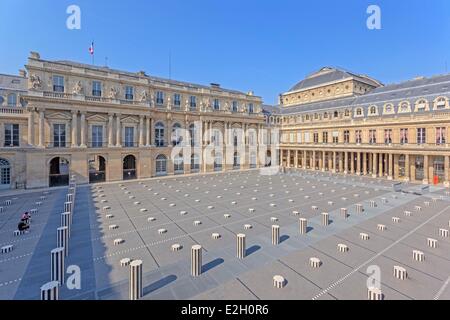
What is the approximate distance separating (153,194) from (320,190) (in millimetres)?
19282

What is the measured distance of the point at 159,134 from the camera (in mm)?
37844

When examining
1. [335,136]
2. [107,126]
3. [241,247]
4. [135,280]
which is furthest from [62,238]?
[335,136]

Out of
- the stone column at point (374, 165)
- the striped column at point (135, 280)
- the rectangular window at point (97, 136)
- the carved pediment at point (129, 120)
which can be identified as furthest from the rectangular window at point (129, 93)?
the stone column at point (374, 165)

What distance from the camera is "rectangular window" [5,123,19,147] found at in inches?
1073

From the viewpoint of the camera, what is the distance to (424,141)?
3142 centimetres

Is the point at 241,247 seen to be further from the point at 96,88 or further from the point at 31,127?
the point at 96,88

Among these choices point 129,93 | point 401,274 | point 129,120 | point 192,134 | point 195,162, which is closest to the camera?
point 401,274

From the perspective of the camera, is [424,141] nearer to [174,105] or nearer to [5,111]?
[174,105]

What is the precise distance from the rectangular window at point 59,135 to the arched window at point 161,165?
1349 cm

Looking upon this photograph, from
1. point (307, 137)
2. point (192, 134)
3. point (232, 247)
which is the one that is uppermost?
point (307, 137)

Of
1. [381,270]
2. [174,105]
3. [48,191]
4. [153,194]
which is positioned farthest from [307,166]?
[48,191]

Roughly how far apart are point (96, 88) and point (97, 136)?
713 cm

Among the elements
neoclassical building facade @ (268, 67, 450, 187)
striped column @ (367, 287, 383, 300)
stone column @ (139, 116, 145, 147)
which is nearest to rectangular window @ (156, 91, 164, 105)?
stone column @ (139, 116, 145, 147)

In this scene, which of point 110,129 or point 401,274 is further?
point 110,129
